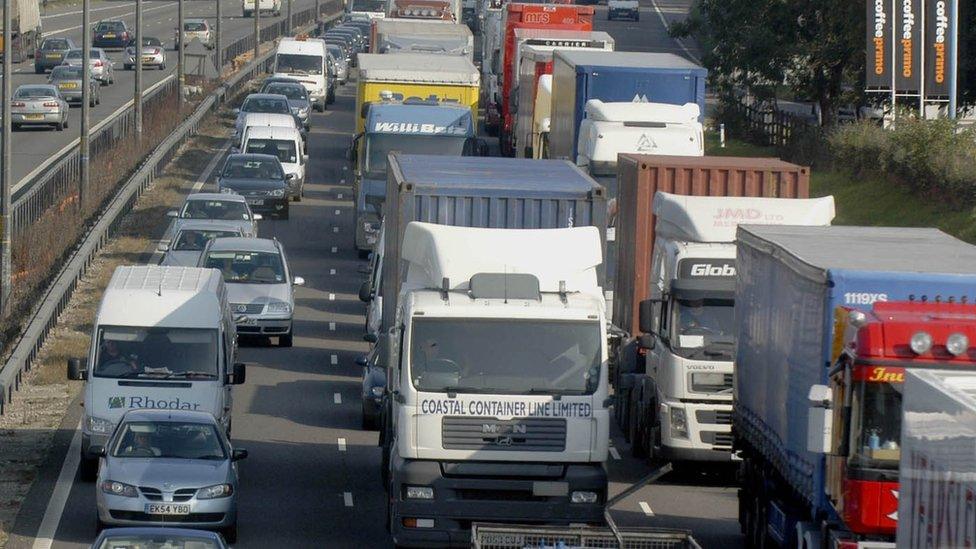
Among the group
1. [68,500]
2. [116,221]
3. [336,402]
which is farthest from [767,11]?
[68,500]

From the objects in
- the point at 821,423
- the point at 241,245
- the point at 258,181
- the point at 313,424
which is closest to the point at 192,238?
the point at 241,245

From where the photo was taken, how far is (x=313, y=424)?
78.5ft

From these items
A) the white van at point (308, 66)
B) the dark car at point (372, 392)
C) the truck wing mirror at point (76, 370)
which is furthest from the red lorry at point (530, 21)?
the truck wing mirror at point (76, 370)

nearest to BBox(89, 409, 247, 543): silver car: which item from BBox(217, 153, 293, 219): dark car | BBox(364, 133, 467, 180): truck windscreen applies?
BBox(364, 133, 467, 180): truck windscreen

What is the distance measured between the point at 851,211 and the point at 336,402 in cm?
1477

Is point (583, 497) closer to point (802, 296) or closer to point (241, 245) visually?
point (802, 296)

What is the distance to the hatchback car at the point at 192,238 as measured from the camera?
1257 inches

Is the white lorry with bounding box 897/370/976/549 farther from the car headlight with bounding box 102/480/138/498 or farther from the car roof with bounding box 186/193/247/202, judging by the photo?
the car roof with bounding box 186/193/247/202

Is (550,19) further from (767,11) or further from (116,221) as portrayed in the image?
(116,221)

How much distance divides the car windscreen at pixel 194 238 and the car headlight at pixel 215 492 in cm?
1504

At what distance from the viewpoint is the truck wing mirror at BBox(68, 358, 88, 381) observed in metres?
20.5

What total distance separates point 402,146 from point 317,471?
1486 cm

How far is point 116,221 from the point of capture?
39500 millimetres

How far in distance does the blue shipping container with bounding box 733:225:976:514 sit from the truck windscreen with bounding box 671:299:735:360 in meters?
2.09
